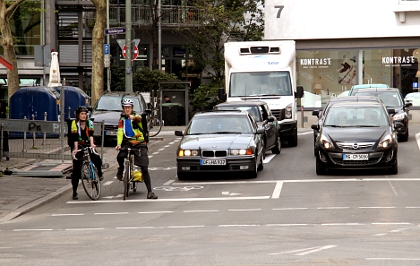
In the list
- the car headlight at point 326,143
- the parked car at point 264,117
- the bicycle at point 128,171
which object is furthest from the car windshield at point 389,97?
the bicycle at point 128,171

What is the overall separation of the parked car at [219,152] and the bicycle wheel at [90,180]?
260 centimetres

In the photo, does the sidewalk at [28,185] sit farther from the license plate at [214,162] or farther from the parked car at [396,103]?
the parked car at [396,103]

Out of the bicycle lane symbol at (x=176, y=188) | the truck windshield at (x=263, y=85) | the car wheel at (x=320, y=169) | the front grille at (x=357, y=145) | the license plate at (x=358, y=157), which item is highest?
the truck windshield at (x=263, y=85)

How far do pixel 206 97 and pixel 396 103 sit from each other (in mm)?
18216

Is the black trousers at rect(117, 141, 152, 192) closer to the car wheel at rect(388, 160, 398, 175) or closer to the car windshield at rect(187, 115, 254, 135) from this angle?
the car windshield at rect(187, 115, 254, 135)

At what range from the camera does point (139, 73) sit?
48000 mm

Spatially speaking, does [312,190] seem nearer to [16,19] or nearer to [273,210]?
[273,210]

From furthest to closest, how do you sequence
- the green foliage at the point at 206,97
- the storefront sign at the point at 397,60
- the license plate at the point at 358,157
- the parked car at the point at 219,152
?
the green foliage at the point at 206,97, the storefront sign at the point at 397,60, the parked car at the point at 219,152, the license plate at the point at 358,157

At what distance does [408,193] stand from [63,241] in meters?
6.97

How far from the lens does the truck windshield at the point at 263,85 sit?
90.7ft

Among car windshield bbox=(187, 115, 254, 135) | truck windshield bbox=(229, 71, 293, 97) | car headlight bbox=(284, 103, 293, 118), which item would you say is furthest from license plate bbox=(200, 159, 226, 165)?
truck windshield bbox=(229, 71, 293, 97)

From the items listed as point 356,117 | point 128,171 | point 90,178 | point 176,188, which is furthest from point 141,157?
point 356,117

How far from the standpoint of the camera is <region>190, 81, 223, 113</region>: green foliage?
45706 millimetres

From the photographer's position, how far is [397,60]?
4222 centimetres
